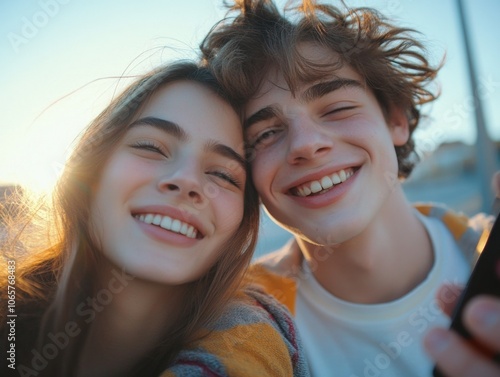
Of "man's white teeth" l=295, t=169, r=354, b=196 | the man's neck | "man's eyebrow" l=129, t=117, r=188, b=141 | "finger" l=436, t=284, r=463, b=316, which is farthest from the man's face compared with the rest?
"finger" l=436, t=284, r=463, b=316

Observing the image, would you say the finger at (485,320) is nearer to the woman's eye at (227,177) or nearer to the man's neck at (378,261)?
the woman's eye at (227,177)

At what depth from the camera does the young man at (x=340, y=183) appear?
1889 mm

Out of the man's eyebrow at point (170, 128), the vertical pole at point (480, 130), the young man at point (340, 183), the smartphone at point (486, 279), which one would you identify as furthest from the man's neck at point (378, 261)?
the vertical pole at point (480, 130)

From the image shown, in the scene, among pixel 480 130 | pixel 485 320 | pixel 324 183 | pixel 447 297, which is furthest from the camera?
pixel 480 130

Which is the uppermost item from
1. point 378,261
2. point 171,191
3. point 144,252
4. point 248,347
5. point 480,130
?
point 171,191

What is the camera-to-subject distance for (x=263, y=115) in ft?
6.32

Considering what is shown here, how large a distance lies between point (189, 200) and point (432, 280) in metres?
1.49

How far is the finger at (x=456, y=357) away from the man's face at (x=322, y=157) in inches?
41.9

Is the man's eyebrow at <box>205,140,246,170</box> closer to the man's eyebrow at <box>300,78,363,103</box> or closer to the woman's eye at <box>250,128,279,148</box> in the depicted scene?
the woman's eye at <box>250,128,279,148</box>

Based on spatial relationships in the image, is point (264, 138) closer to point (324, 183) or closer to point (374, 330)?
point (324, 183)

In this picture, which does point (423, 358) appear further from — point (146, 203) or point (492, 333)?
point (146, 203)

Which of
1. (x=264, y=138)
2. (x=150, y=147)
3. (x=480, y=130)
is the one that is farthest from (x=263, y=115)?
(x=480, y=130)

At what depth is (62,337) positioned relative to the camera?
172 cm

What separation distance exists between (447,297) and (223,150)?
1092mm
